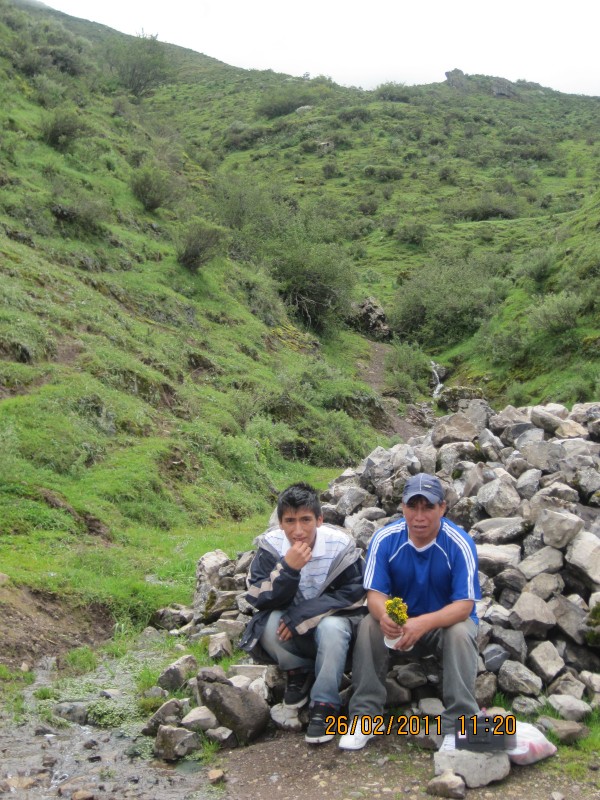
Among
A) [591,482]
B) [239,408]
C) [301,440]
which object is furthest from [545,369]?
[591,482]

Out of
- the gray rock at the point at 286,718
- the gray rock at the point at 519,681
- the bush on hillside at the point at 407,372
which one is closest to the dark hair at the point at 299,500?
the gray rock at the point at 286,718

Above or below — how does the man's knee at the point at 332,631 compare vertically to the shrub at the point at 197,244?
below

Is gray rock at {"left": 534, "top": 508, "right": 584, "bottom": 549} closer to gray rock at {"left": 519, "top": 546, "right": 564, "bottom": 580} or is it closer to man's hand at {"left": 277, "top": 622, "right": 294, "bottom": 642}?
gray rock at {"left": 519, "top": 546, "right": 564, "bottom": 580}

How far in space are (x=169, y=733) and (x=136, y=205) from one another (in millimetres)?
26307

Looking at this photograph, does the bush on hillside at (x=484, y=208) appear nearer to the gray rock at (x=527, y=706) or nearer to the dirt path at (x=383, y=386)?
the dirt path at (x=383, y=386)

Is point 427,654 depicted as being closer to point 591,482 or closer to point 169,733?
point 169,733

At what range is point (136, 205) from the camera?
28.2 metres

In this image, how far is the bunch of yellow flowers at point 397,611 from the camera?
167 inches

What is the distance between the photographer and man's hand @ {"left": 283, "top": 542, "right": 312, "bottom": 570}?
4.55m

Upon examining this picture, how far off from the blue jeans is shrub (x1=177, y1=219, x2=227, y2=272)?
22.0 metres

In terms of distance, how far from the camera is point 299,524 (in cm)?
480

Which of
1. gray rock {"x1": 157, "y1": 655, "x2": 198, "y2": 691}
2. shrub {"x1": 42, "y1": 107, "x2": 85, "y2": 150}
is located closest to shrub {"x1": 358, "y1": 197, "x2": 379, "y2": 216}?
shrub {"x1": 42, "y1": 107, "x2": 85, "y2": 150}

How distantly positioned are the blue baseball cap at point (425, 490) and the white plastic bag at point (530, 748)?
147 centimetres

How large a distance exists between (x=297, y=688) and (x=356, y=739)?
2.07 ft
